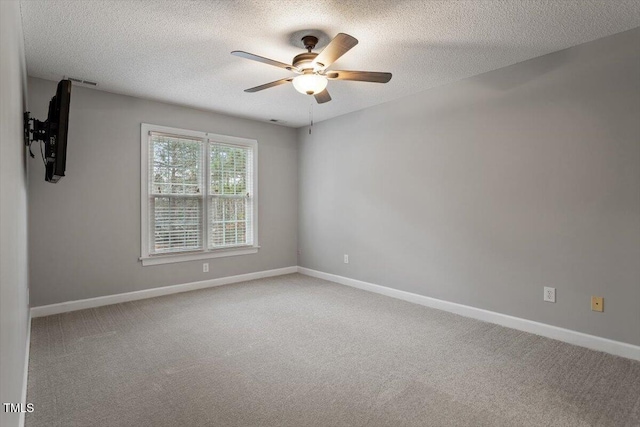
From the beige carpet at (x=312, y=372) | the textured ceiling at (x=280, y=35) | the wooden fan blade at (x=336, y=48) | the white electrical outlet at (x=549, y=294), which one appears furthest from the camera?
the white electrical outlet at (x=549, y=294)

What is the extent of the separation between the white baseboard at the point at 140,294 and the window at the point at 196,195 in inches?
14.1

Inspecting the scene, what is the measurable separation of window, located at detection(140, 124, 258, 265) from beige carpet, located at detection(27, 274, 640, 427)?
1106mm

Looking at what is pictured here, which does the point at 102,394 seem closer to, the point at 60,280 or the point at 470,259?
the point at 60,280

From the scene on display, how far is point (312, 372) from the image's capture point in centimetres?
237

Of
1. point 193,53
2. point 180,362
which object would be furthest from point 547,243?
point 193,53

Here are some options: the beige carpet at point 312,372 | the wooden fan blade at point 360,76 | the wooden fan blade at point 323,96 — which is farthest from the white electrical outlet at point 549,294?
the wooden fan blade at point 323,96

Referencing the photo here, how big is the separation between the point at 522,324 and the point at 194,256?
156 inches

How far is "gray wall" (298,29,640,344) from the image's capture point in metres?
2.64

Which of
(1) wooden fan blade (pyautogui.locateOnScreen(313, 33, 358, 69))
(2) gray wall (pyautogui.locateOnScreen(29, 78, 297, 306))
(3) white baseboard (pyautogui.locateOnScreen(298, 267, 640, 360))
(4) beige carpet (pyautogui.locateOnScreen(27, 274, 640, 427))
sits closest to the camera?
(4) beige carpet (pyautogui.locateOnScreen(27, 274, 640, 427))

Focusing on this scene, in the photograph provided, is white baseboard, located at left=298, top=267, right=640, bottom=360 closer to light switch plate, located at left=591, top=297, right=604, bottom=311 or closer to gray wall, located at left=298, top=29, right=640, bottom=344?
gray wall, located at left=298, top=29, right=640, bottom=344

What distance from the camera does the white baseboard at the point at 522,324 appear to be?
262cm

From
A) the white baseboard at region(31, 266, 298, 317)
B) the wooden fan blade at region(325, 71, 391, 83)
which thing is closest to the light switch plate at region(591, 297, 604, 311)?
the wooden fan blade at region(325, 71, 391, 83)

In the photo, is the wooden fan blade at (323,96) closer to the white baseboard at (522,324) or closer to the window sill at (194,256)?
the white baseboard at (522,324)

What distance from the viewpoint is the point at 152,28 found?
2566 mm
